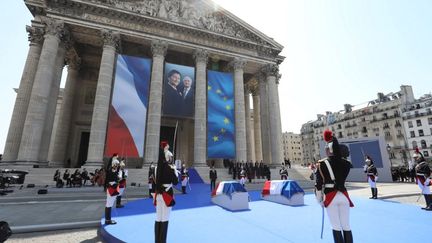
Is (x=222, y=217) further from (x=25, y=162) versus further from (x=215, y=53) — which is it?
(x=215, y=53)

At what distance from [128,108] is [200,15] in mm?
14577

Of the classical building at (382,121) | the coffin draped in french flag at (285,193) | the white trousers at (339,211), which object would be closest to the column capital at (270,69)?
the coffin draped in french flag at (285,193)

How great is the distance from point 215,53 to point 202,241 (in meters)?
23.0

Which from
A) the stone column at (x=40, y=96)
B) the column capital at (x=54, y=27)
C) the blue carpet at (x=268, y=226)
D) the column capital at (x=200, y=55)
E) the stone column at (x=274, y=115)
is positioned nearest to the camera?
the blue carpet at (x=268, y=226)

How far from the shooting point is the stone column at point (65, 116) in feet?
73.1

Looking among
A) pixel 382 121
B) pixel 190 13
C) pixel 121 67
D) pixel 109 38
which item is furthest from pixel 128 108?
pixel 382 121

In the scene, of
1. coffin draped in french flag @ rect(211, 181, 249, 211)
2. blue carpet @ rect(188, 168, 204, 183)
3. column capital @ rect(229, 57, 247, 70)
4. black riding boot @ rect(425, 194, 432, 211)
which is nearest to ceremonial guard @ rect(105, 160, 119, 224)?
coffin draped in french flag @ rect(211, 181, 249, 211)

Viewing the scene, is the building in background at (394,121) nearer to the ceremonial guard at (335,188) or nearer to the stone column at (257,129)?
the stone column at (257,129)

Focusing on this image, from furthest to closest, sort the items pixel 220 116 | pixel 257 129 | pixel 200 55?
1. pixel 257 129
2. pixel 200 55
3. pixel 220 116

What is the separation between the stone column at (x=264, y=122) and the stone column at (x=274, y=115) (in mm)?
669

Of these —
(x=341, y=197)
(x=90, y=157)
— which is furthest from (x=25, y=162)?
(x=341, y=197)

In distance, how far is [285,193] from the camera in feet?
28.7

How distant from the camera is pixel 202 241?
13.9 ft

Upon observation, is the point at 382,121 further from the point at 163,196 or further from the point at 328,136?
the point at 163,196
